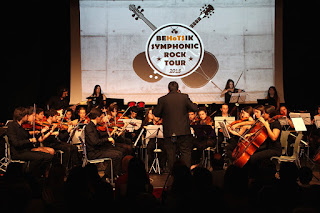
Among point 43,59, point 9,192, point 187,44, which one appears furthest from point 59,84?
point 9,192

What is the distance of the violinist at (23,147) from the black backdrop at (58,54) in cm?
339

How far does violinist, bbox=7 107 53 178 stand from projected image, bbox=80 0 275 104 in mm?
3469

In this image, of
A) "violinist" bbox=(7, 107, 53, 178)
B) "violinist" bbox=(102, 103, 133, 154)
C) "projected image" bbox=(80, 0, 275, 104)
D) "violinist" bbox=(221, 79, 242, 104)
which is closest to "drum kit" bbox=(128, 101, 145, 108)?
"projected image" bbox=(80, 0, 275, 104)

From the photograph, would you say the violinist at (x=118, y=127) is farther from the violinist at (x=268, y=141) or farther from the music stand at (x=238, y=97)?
the music stand at (x=238, y=97)

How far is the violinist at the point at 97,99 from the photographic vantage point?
333 inches

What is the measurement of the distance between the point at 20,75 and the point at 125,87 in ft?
7.86

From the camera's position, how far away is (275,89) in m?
8.84

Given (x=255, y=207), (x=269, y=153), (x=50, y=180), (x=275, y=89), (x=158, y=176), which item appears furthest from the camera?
(x=275, y=89)

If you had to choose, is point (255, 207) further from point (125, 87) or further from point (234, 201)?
point (125, 87)

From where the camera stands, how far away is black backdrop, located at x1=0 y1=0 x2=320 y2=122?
8.95 meters

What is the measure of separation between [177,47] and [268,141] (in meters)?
4.03

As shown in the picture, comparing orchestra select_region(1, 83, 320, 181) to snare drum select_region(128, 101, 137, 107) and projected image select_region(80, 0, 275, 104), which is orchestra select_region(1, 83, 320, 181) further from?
projected image select_region(80, 0, 275, 104)

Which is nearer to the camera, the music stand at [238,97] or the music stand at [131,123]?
the music stand at [131,123]

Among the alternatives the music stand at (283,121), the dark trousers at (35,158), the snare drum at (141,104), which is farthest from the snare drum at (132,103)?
the music stand at (283,121)
